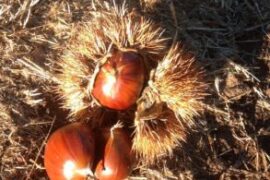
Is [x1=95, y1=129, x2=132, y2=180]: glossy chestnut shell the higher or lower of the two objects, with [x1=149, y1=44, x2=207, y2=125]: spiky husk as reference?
lower

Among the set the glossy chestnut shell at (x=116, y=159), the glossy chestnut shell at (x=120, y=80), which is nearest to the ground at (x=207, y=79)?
the glossy chestnut shell at (x=116, y=159)

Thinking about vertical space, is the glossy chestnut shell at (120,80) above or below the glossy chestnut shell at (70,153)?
A: above

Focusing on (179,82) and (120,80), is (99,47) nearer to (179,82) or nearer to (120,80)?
(120,80)

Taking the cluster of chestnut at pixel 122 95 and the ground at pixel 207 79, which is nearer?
the cluster of chestnut at pixel 122 95

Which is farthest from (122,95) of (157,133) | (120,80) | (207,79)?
(207,79)

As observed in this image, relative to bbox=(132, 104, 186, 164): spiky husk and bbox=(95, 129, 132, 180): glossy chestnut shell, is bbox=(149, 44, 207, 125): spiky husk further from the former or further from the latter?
bbox=(95, 129, 132, 180): glossy chestnut shell

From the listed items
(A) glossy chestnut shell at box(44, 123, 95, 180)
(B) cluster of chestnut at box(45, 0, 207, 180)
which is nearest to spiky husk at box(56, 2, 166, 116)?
(B) cluster of chestnut at box(45, 0, 207, 180)

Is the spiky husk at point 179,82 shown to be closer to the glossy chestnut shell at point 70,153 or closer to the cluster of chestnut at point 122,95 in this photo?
the cluster of chestnut at point 122,95

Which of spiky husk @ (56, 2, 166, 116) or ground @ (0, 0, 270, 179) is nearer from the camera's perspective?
spiky husk @ (56, 2, 166, 116)
